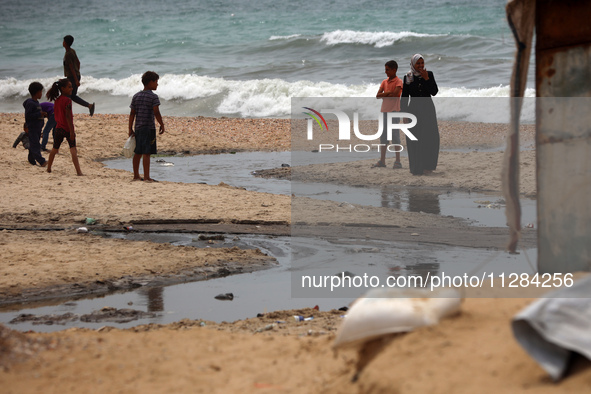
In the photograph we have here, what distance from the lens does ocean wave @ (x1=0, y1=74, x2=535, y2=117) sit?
2420 centimetres

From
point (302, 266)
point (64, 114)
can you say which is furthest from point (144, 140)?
point (302, 266)

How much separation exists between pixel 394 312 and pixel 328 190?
7073mm

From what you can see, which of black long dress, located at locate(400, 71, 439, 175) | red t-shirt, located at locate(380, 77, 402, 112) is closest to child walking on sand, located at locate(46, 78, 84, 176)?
red t-shirt, located at locate(380, 77, 402, 112)

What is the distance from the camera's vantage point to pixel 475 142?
1590cm

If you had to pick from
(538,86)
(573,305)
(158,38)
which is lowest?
(573,305)

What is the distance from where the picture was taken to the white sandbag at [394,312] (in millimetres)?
3350

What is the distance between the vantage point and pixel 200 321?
504cm

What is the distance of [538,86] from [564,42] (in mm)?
302

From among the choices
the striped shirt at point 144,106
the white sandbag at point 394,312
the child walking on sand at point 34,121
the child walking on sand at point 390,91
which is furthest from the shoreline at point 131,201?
the white sandbag at point 394,312

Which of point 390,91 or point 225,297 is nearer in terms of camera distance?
point 225,297

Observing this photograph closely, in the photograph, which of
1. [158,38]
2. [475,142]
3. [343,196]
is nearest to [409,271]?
[343,196]

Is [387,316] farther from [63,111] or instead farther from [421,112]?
[63,111]

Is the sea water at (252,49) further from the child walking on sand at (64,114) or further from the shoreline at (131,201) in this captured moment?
the child walking on sand at (64,114)

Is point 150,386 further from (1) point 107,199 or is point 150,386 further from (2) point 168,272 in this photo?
(1) point 107,199
